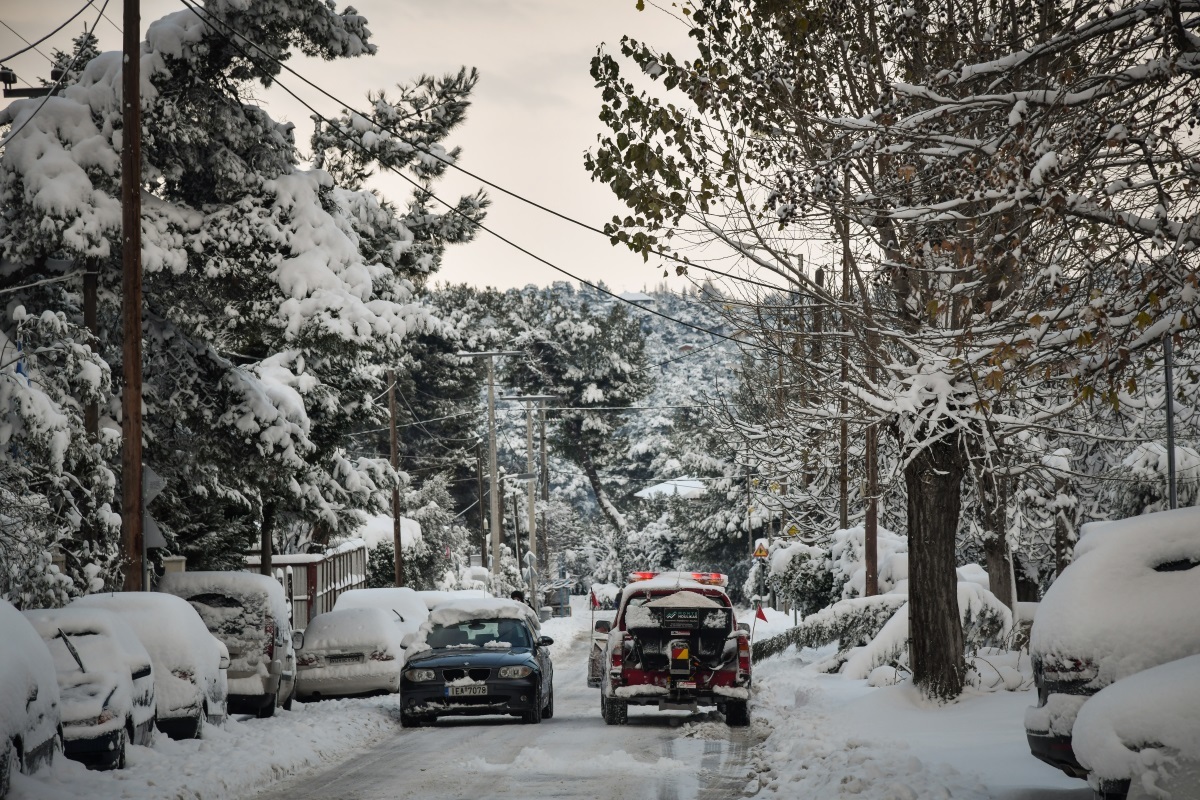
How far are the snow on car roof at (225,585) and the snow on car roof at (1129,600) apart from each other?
12.4 metres

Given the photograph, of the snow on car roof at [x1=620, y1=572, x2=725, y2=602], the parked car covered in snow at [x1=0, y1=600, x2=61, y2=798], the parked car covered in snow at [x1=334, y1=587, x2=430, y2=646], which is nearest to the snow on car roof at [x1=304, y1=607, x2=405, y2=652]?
the parked car covered in snow at [x1=334, y1=587, x2=430, y2=646]

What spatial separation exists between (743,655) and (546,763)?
15.8ft

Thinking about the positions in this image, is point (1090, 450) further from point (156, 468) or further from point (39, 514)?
point (39, 514)

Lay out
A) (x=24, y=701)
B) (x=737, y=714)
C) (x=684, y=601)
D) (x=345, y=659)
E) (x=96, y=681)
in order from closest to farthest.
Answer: (x=24, y=701) < (x=96, y=681) < (x=737, y=714) < (x=684, y=601) < (x=345, y=659)

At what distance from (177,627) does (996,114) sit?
9.79 meters

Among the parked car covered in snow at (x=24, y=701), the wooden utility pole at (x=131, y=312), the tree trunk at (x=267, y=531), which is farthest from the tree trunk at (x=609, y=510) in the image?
the parked car covered in snow at (x=24, y=701)

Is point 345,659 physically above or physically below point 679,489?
below

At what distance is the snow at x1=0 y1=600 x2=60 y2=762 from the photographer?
8586 millimetres

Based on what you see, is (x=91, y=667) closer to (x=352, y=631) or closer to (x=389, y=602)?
(x=352, y=631)

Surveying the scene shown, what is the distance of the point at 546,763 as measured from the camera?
42.5 ft

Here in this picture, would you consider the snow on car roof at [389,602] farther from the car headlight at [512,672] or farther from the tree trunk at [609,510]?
the tree trunk at [609,510]

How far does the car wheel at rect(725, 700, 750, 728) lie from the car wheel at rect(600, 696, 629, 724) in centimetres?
134

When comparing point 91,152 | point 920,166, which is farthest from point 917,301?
point 91,152

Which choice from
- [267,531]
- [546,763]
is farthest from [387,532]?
[546,763]
